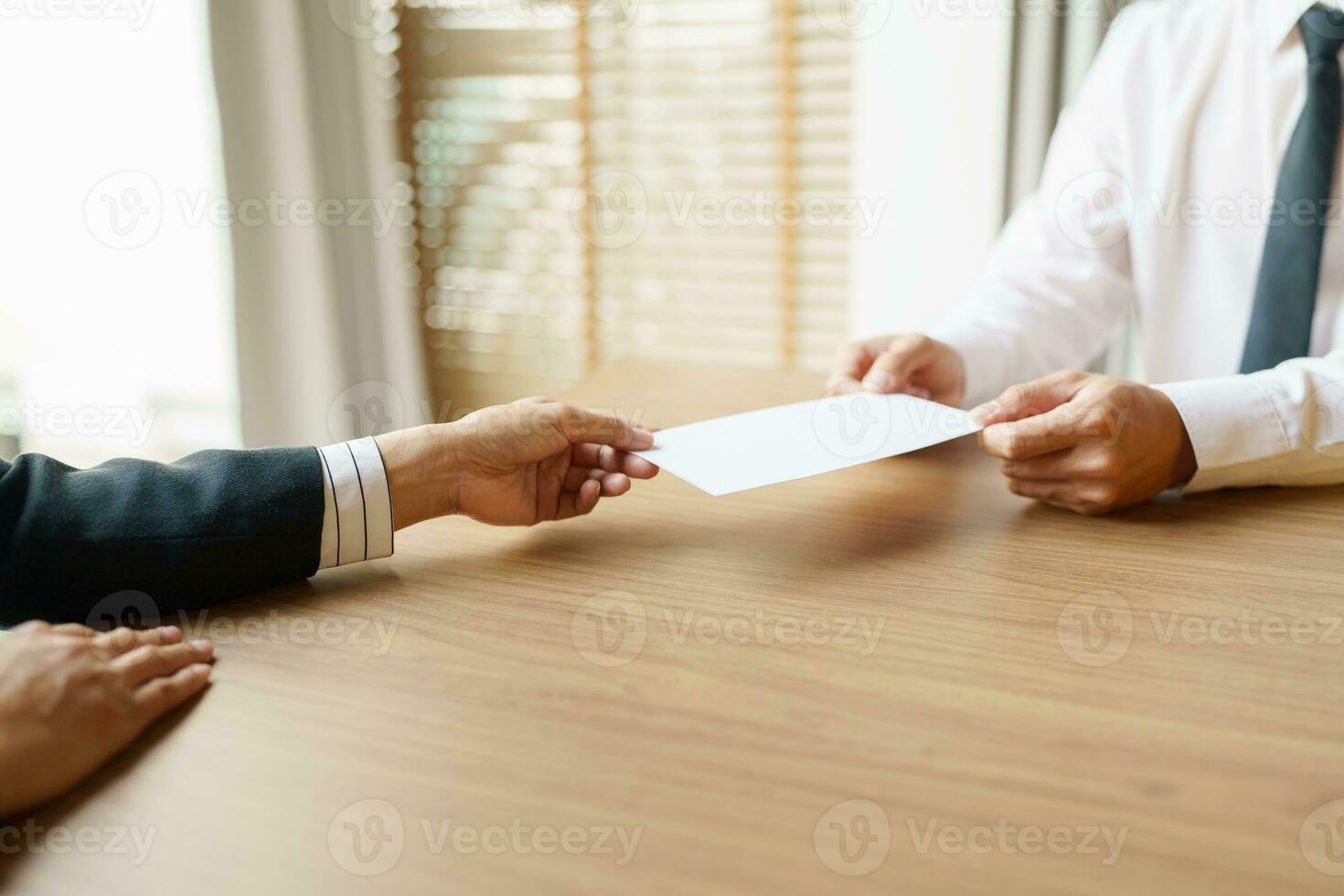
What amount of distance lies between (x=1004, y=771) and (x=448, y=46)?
2.72 meters

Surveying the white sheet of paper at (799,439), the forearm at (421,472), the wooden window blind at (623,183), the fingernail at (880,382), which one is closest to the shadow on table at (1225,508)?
the white sheet of paper at (799,439)

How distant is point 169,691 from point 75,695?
0.19 ft

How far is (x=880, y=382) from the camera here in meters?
1.16

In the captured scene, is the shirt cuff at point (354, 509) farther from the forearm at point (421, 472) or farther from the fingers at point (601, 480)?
the fingers at point (601, 480)

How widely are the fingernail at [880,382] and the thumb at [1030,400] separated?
0.16 metres

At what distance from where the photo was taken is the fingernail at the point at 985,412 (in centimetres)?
100

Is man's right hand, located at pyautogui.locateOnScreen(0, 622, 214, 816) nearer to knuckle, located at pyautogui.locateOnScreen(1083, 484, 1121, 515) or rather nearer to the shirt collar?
knuckle, located at pyautogui.locateOnScreen(1083, 484, 1121, 515)

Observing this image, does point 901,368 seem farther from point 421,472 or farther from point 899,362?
point 421,472

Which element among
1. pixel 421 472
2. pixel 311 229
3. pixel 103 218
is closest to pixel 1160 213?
pixel 421 472

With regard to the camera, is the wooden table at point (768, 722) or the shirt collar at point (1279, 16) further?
the shirt collar at point (1279, 16)

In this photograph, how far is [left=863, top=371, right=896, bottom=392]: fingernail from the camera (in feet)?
3.80

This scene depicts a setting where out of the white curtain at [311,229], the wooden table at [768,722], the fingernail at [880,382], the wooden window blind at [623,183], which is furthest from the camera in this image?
the wooden window blind at [623,183]

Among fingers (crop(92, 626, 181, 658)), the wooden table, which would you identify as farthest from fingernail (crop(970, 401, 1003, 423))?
fingers (crop(92, 626, 181, 658))

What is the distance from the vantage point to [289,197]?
90.0 inches
